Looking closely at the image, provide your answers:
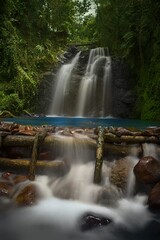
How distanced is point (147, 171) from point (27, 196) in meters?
2.15

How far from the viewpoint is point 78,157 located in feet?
19.6

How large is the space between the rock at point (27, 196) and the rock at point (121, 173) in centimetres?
144

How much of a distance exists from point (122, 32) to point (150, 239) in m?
24.5

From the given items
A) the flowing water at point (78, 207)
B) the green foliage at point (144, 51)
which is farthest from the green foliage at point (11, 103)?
the flowing water at point (78, 207)

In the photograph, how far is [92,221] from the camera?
423cm

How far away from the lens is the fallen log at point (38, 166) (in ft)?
18.8

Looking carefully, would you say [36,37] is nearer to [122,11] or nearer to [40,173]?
[122,11]

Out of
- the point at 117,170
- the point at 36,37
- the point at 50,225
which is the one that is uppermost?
the point at 36,37

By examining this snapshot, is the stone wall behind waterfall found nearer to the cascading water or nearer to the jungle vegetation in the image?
the cascading water

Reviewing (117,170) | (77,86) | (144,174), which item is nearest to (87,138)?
(117,170)

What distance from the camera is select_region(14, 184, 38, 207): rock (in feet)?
15.6

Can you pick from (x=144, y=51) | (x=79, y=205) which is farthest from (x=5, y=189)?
(x=144, y=51)

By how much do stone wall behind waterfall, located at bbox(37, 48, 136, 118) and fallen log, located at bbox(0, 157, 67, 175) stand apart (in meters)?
15.6

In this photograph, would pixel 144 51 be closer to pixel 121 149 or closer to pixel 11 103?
pixel 11 103
